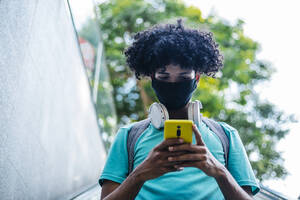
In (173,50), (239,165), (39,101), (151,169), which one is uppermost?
(173,50)

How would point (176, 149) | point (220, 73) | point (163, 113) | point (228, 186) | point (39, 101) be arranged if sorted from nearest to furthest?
point (176, 149)
point (228, 186)
point (163, 113)
point (39, 101)
point (220, 73)

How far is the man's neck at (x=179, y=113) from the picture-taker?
1969 millimetres

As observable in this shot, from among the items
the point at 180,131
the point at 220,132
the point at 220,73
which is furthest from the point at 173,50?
the point at 220,73

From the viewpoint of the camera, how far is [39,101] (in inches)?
103

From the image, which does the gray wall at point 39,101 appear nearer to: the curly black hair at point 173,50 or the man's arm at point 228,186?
the curly black hair at point 173,50

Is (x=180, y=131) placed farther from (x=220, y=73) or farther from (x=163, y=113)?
(x=220, y=73)

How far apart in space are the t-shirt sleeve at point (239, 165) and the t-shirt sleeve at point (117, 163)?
2.14 feet

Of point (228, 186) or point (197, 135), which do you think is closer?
point (197, 135)

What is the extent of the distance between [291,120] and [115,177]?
20.2 feet

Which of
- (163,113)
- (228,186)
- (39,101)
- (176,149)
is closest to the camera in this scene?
(176,149)

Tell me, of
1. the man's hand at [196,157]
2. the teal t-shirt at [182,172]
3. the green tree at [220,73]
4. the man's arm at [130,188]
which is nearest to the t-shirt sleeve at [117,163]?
the teal t-shirt at [182,172]

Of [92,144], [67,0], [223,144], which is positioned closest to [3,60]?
[223,144]

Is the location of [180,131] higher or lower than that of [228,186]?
higher

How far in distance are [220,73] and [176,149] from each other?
28.1 feet
